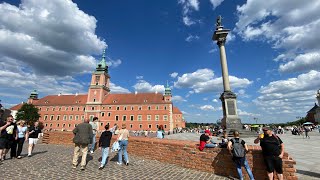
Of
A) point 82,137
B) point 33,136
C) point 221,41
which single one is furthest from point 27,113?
point 82,137

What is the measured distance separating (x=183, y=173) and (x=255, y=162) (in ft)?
7.27

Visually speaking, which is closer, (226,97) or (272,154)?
(272,154)

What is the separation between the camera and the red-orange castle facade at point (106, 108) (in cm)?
7000

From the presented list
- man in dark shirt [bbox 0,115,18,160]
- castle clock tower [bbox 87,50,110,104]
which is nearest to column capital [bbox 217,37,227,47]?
man in dark shirt [bbox 0,115,18,160]

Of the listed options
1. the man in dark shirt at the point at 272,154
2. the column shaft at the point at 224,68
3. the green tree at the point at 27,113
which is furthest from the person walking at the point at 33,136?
the green tree at the point at 27,113

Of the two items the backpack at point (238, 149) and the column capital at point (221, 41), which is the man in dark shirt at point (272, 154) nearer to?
the backpack at point (238, 149)

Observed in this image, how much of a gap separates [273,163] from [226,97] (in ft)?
41.9

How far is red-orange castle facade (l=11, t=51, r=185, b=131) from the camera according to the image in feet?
230

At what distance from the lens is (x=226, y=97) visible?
57.1ft

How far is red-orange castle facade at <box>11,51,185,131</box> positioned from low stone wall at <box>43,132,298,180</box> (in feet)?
193

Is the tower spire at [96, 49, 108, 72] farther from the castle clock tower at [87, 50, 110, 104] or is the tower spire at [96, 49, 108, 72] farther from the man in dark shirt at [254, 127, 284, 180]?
the man in dark shirt at [254, 127, 284, 180]

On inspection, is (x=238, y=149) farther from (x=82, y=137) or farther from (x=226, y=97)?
(x=226, y=97)

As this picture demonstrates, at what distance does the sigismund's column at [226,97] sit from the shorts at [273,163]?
1173cm

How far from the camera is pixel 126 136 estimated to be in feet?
26.9
